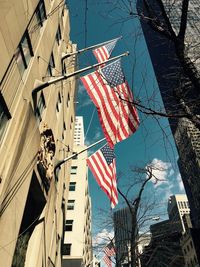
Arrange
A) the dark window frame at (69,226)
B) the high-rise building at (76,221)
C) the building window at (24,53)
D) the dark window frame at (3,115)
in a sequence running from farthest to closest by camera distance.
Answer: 1. the dark window frame at (69,226)
2. the high-rise building at (76,221)
3. the building window at (24,53)
4. the dark window frame at (3,115)

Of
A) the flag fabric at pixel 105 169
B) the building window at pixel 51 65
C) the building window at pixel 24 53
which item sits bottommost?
the flag fabric at pixel 105 169

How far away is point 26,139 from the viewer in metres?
12.0

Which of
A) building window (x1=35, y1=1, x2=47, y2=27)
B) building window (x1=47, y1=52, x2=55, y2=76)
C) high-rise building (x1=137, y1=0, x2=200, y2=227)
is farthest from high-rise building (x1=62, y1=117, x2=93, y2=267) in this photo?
high-rise building (x1=137, y1=0, x2=200, y2=227)

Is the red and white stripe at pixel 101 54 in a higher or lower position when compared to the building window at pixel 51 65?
lower

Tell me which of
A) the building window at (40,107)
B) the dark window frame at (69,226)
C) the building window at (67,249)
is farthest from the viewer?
the dark window frame at (69,226)

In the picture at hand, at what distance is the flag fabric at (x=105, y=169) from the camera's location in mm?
15242

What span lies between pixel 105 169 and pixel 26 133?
520 centimetres

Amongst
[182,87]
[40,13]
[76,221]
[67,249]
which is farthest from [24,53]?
[76,221]

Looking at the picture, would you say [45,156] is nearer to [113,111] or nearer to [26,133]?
[26,133]

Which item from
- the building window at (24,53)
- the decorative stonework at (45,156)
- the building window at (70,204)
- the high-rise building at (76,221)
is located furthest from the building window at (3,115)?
the building window at (70,204)

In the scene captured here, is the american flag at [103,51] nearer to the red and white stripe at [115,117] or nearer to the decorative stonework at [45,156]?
the red and white stripe at [115,117]

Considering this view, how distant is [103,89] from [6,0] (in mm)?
4535

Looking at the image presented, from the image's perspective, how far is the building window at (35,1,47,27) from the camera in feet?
54.2

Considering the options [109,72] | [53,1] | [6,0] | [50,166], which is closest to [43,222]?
[50,166]
